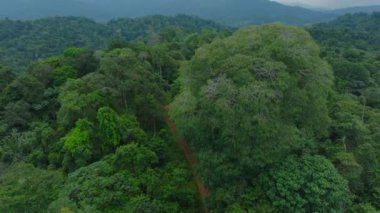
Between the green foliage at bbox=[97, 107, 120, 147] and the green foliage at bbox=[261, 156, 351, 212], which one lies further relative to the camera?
the green foliage at bbox=[97, 107, 120, 147]

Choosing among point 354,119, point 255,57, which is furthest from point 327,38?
point 255,57

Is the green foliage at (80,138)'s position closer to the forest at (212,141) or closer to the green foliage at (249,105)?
the forest at (212,141)

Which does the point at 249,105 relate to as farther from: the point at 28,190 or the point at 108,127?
the point at 28,190

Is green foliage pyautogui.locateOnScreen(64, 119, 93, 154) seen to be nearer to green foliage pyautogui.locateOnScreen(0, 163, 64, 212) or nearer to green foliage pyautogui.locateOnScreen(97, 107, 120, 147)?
green foliage pyautogui.locateOnScreen(97, 107, 120, 147)

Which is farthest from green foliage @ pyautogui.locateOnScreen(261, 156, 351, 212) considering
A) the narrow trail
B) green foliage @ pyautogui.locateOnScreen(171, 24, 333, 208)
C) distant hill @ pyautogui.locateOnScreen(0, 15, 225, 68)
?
distant hill @ pyautogui.locateOnScreen(0, 15, 225, 68)

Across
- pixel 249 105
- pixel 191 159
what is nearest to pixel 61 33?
pixel 191 159

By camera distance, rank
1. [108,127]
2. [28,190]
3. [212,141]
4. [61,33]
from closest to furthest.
Result: 1. [28,190]
2. [212,141]
3. [108,127]
4. [61,33]

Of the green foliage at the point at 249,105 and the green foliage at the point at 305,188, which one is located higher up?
the green foliage at the point at 249,105

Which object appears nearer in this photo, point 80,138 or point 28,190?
point 28,190

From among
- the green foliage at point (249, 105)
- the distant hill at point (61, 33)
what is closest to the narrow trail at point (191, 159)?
the green foliage at point (249, 105)
